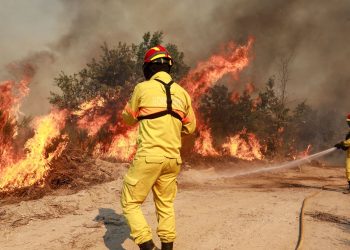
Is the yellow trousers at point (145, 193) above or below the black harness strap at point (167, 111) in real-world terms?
below

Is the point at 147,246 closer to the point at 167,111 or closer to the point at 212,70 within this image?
the point at 167,111

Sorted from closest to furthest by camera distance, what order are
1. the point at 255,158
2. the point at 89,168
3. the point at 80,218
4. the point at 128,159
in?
the point at 80,218 → the point at 89,168 → the point at 128,159 → the point at 255,158

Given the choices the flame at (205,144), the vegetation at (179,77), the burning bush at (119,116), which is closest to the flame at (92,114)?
the burning bush at (119,116)

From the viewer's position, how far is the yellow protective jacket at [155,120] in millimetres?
3145

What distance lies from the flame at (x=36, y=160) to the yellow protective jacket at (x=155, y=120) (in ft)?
13.7

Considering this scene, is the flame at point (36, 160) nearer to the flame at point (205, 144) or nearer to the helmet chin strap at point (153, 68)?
the helmet chin strap at point (153, 68)

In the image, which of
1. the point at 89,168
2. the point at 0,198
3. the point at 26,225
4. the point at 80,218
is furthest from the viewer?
the point at 89,168

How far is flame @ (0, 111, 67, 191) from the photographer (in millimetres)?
6461

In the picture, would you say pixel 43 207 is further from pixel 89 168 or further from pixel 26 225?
pixel 89 168

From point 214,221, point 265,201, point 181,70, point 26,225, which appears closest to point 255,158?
point 181,70

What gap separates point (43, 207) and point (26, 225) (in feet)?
2.34

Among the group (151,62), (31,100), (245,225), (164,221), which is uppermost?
(31,100)

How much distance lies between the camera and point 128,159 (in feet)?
34.9

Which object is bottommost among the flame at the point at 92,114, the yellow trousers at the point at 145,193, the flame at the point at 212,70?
the yellow trousers at the point at 145,193
